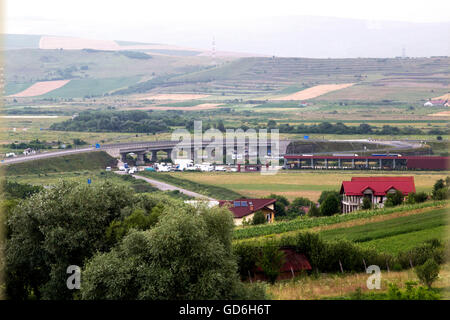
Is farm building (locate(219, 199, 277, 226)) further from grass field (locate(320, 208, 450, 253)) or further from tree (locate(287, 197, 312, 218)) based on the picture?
grass field (locate(320, 208, 450, 253))

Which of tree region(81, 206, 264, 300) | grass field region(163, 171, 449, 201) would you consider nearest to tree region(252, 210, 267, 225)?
grass field region(163, 171, 449, 201)

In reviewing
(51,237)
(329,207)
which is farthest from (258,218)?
(51,237)

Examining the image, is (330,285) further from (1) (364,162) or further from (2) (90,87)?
(2) (90,87)

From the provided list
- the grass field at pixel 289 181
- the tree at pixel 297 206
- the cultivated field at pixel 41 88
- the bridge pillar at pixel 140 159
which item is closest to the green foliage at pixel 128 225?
the tree at pixel 297 206

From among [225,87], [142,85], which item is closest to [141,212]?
[225,87]

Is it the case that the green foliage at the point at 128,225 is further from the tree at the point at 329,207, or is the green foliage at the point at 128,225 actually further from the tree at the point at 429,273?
the tree at the point at 329,207
